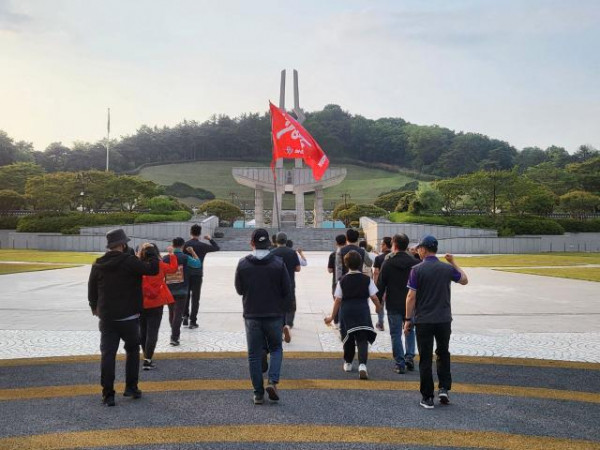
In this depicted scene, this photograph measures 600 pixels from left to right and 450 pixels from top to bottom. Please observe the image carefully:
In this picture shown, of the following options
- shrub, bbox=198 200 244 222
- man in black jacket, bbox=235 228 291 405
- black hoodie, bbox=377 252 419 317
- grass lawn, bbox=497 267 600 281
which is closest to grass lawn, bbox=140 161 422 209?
shrub, bbox=198 200 244 222

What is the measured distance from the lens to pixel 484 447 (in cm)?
458

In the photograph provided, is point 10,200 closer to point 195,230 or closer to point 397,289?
point 195,230

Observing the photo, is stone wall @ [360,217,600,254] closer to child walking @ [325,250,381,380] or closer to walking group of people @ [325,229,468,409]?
walking group of people @ [325,229,468,409]

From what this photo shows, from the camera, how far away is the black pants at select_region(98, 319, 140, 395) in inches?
229

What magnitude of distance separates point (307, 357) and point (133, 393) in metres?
2.80

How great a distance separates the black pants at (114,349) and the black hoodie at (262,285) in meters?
1.28

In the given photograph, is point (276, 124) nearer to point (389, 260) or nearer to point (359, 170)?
point (389, 260)

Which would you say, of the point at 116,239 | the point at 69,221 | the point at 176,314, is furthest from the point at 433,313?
the point at 69,221

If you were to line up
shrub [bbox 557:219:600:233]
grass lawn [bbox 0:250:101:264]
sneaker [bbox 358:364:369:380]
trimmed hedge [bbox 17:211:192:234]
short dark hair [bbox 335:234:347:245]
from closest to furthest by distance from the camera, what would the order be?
sneaker [bbox 358:364:369:380], short dark hair [bbox 335:234:347:245], grass lawn [bbox 0:250:101:264], trimmed hedge [bbox 17:211:192:234], shrub [bbox 557:219:600:233]

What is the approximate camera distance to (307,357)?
26.3 feet

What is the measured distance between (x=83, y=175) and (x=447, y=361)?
168 ft

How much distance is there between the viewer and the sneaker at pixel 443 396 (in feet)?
19.1

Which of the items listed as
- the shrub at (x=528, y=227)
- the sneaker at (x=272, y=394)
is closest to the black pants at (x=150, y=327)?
the sneaker at (x=272, y=394)

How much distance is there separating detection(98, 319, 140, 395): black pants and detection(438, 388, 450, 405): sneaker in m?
3.38
